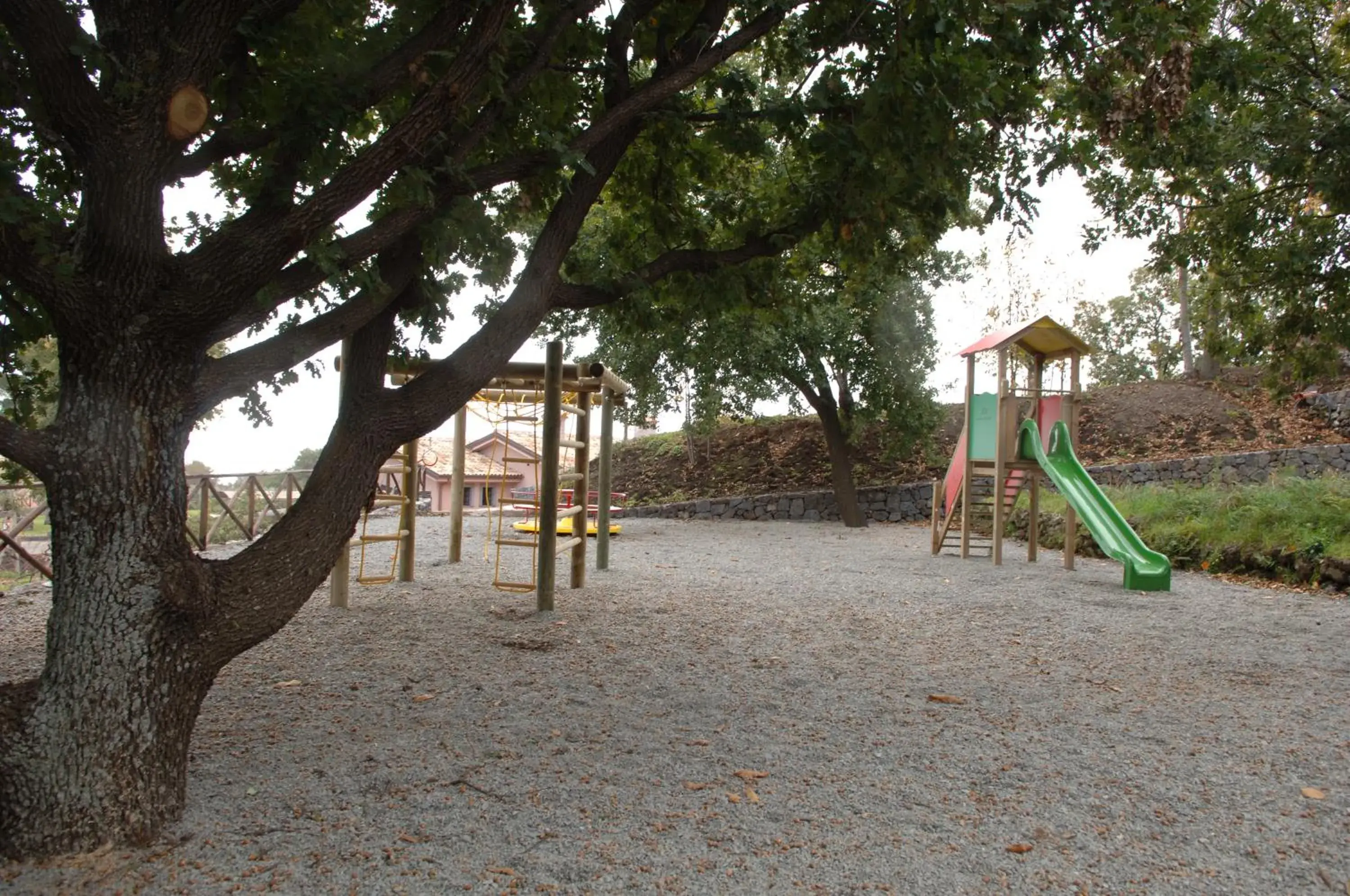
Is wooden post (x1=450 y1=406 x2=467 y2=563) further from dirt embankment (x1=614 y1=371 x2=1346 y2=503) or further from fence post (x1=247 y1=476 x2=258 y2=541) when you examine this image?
dirt embankment (x1=614 y1=371 x2=1346 y2=503)

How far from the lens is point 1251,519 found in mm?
10469

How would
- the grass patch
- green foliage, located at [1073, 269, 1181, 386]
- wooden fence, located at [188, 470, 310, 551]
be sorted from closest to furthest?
1. the grass patch
2. wooden fence, located at [188, 470, 310, 551]
3. green foliage, located at [1073, 269, 1181, 386]

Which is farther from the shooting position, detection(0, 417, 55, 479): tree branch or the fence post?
the fence post

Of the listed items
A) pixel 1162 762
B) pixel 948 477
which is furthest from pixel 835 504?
pixel 1162 762

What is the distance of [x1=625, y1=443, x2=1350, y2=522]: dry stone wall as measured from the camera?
16.5 meters

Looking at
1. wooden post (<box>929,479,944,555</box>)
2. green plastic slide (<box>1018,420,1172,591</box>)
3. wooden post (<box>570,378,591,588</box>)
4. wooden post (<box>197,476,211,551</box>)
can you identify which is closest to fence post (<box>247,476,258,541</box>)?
wooden post (<box>197,476,211,551</box>)

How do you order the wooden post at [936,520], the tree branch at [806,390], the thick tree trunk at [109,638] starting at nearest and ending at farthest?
the thick tree trunk at [109,638], the wooden post at [936,520], the tree branch at [806,390]

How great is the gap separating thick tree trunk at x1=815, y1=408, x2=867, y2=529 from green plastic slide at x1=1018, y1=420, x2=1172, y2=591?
706 cm

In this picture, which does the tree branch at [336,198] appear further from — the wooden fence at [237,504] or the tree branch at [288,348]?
the wooden fence at [237,504]

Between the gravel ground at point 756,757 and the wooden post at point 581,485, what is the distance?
4.33 feet

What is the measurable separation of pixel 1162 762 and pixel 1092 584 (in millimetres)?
5997

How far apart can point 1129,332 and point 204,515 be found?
31.5 metres

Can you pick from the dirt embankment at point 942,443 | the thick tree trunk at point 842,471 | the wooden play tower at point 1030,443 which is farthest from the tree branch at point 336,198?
the dirt embankment at point 942,443

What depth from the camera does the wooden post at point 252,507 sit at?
1333 centimetres
